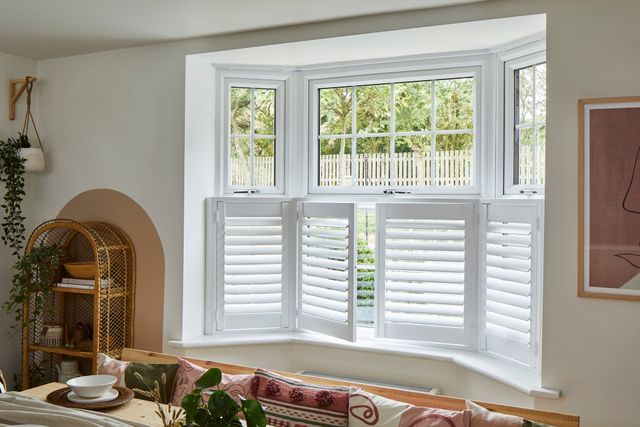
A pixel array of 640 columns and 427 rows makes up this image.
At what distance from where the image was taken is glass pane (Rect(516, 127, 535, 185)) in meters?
3.30

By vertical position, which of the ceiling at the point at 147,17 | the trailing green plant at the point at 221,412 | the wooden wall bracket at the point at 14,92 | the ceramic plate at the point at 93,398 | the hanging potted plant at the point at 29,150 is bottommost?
the ceramic plate at the point at 93,398

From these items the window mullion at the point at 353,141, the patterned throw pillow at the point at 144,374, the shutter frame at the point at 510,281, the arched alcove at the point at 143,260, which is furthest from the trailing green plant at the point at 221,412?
the window mullion at the point at 353,141

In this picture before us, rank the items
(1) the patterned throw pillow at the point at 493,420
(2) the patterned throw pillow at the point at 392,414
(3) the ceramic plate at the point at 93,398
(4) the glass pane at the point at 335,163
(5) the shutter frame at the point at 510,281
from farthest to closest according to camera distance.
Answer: (4) the glass pane at the point at 335,163 → (5) the shutter frame at the point at 510,281 → (3) the ceramic plate at the point at 93,398 → (2) the patterned throw pillow at the point at 392,414 → (1) the patterned throw pillow at the point at 493,420

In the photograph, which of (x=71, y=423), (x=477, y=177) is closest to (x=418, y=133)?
(x=477, y=177)

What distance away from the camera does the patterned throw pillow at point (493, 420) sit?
83.4 inches

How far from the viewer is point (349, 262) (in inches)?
145

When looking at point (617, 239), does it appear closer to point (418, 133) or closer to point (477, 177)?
point (477, 177)

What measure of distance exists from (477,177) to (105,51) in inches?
101

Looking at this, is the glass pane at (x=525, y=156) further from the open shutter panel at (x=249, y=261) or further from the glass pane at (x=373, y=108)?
the open shutter panel at (x=249, y=261)

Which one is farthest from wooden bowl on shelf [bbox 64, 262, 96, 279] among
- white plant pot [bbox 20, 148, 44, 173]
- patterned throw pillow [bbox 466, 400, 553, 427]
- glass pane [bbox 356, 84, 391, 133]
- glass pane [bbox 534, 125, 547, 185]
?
glass pane [bbox 534, 125, 547, 185]

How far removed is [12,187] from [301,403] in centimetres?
275

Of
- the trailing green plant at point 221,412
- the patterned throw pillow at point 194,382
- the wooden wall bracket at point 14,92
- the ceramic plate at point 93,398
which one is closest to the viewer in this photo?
the trailing green plant at point 221,412

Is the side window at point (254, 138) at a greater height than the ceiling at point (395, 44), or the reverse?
the ceiling at point (395, 44)

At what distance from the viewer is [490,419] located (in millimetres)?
2170
